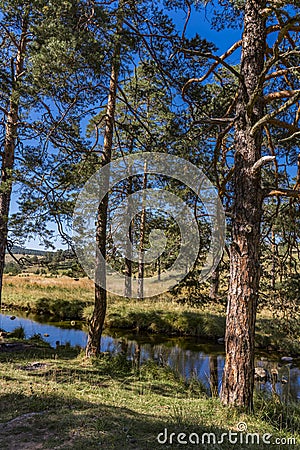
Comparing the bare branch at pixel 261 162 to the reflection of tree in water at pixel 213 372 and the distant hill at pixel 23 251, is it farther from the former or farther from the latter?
the distant hill at pixel 23 251

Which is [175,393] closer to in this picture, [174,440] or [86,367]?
[86,367]

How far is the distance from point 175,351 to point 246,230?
24.8ft

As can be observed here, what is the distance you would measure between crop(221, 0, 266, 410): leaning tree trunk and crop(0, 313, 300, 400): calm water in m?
3.61

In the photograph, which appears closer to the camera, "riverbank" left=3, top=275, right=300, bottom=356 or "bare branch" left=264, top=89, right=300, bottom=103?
"bare branch" left=264, top=89, right=300, bottom=103

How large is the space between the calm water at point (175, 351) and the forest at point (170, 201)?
11 centimetres

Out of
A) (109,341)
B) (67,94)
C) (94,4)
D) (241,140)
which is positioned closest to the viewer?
(241,140)

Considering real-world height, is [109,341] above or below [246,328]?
below

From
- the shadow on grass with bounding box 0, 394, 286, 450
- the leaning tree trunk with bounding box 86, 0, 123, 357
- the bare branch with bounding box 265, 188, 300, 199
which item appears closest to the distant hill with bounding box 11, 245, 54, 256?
the leaning tree trunk with bounding box 86, 0, 123, 357

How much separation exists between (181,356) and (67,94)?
299 inches

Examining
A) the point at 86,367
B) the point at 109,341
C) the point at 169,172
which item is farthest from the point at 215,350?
the point at 169,172

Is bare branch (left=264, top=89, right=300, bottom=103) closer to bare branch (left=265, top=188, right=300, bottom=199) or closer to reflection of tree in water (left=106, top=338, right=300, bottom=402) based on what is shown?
bare branch (left=265, top=188, right=300, bottom=199)

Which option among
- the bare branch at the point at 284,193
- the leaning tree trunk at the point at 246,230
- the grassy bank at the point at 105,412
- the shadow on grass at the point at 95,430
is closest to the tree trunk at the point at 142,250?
the leaning tree trunk at the point at 246,230

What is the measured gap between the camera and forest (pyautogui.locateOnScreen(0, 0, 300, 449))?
4.41 meters

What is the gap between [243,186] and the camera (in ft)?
16.2
